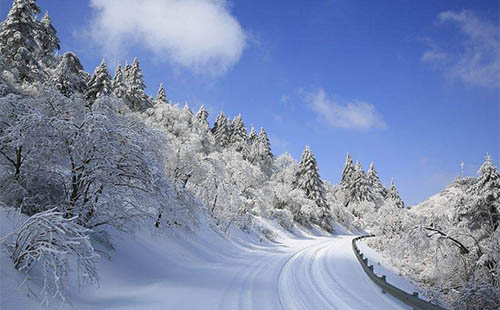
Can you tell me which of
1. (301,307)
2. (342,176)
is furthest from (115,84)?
(342,176)

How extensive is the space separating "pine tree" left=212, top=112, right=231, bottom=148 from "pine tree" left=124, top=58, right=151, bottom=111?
655 inches

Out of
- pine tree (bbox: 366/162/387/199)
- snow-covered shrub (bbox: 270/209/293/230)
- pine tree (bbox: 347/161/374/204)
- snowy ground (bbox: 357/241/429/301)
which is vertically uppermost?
pine tree (bbox: 366/162/387/199)

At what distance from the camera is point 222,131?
61812 mm

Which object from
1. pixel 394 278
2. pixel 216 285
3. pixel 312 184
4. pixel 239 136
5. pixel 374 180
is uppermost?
pixel 374 180

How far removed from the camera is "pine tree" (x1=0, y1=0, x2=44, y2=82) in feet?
83.8

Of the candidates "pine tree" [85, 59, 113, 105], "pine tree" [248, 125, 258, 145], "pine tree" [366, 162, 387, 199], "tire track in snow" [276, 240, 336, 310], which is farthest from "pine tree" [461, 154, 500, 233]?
"pine tree" [366, 162, 387, 199]

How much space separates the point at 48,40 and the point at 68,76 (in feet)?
45.9

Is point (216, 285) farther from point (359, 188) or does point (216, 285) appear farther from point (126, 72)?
point (359, 188)

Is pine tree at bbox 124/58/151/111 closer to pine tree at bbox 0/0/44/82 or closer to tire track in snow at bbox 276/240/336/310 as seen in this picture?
pine tree at bbox 0/0/44/82

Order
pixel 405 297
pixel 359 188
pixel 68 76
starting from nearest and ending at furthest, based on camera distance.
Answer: pixel 405 297
pixel 68 76
pixel 359 188

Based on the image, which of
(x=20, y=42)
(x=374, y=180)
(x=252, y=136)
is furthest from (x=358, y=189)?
(x=20, y=42)

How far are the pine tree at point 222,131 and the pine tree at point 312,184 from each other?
651 inches

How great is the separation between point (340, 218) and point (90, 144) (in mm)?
57323

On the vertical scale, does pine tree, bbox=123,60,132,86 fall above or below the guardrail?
above
